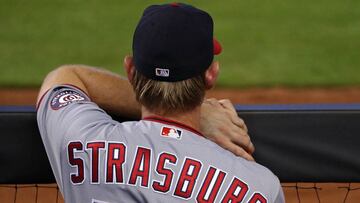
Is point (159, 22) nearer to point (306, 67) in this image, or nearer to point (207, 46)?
point (207, 46)

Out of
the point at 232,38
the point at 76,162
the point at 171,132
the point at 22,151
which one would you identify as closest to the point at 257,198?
the point at 171,132

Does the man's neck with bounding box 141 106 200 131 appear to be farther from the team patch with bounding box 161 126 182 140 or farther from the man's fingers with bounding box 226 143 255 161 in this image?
the man's fingers with bounding box 226 143 255 161

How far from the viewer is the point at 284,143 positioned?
2.87 m

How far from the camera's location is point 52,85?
8.39 ft

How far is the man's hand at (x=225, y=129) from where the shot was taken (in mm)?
2467

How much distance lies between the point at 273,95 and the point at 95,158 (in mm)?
6101

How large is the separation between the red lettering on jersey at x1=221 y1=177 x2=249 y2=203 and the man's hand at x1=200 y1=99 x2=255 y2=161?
20cm

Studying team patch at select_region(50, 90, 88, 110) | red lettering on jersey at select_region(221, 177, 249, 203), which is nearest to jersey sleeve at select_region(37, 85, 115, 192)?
team patch at select_region(50, 90, 88, 110)

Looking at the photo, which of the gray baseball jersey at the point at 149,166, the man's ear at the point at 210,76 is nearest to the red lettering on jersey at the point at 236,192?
the gray baseball jersey at the point at 149,166

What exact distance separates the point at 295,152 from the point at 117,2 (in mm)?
8610

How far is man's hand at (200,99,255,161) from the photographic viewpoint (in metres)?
2.47

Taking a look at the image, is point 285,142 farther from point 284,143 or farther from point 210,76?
point 210,76

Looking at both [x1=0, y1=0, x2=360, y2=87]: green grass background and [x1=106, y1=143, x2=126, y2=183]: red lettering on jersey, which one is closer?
[x1=106, y1=143, x2=126, y2=183]: red lettering on jersey

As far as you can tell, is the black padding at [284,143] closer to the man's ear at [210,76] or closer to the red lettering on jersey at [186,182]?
the man's ear at [210,76]
